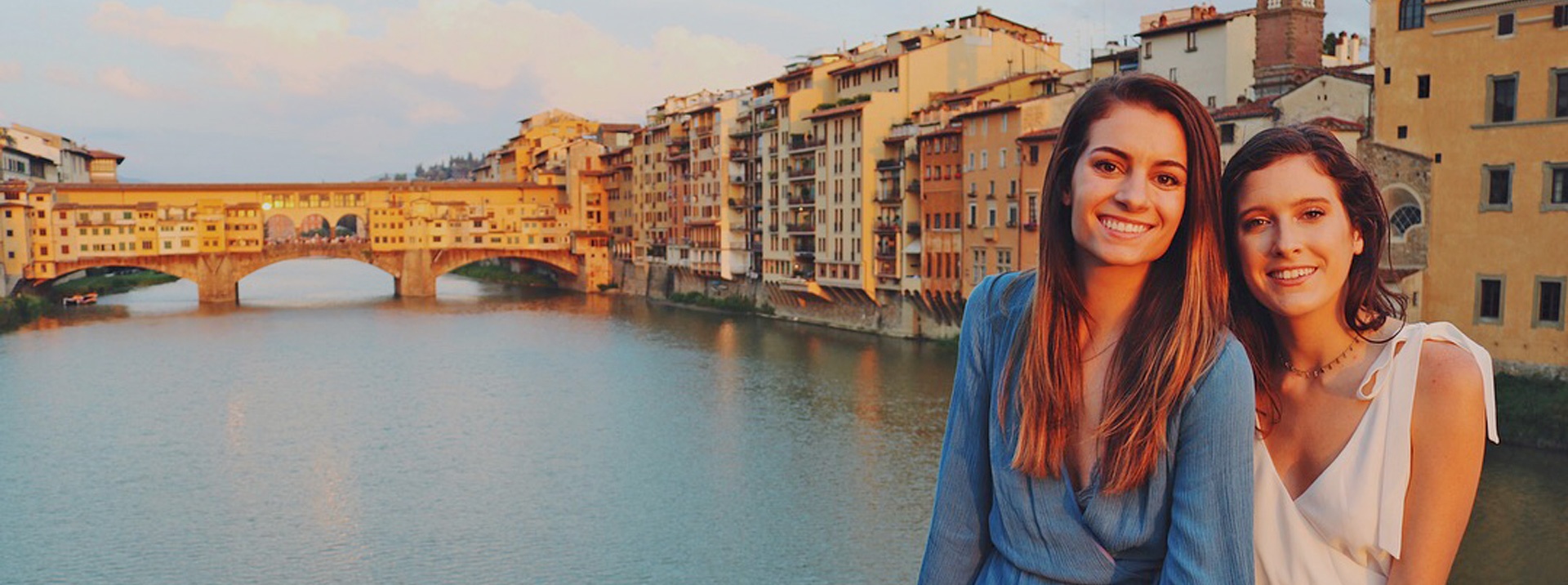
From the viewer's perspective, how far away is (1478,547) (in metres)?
12.3

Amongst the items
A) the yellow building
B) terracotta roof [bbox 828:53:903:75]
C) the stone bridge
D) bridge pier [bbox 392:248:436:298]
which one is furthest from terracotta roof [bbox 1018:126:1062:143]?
bridge pier [bbox 392:248:436:298]

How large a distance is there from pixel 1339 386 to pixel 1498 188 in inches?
680

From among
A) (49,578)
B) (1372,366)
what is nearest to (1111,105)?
(1372,366)

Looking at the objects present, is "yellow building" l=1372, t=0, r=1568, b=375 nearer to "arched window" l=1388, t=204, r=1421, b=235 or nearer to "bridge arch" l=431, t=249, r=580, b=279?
"arched window" l=1388, t=204, r=1421, b=235

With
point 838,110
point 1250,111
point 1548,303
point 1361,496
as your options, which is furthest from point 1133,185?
point 838,110

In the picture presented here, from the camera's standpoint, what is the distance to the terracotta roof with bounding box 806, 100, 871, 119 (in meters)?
30.5

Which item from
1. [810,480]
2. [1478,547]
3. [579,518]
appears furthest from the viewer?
[810,480]

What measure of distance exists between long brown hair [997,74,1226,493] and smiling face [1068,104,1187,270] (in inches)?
0.7

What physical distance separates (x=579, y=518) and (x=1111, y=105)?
43.9ft

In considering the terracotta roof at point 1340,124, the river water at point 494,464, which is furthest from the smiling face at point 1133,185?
the terracotta roof at point 1340,124

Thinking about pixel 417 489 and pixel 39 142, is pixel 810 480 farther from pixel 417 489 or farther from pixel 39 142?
pixel 39 142

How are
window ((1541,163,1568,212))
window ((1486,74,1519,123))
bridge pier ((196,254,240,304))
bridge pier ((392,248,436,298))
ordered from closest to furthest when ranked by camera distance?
window ((1541,163,1568,212)) < window ((1486,74,1519,123)) < bridge pier ((196,254,240,304)) < bridge pier ((392,248,436,298))

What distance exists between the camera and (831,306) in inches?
1304

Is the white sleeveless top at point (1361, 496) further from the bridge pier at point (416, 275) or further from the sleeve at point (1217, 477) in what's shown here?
the bridge pier at point (416, 275)
